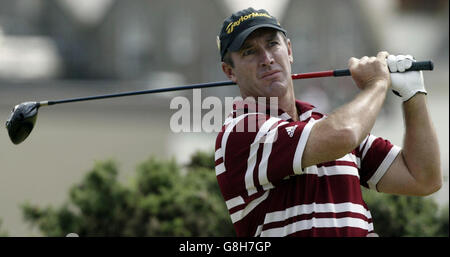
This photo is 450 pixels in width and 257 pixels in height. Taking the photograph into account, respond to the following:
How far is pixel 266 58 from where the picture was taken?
3.68m

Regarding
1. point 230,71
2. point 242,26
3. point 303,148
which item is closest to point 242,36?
point 242,26

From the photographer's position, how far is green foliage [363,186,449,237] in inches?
266

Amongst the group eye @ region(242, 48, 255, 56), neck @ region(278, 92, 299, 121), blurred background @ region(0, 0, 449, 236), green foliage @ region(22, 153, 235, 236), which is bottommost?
neck @ region(278, 92, 299, 121)

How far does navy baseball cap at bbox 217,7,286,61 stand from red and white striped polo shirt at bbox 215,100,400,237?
322 millimetres

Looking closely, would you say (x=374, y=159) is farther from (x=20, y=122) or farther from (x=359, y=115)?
(x=20, y=122)

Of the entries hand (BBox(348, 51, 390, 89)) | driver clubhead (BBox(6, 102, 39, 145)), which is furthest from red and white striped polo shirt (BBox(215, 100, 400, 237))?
driver clubhead (BBox(6, 102, 39, 145))

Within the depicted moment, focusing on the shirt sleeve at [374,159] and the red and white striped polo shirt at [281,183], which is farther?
the shirt sleeve at [374,159]

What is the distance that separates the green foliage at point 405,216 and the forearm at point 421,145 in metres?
3.00

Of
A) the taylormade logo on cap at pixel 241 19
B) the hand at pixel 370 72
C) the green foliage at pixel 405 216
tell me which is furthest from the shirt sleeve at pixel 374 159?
the green foliage at pixel 405 216

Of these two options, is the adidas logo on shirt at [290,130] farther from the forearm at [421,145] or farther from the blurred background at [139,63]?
the blurred background at [139,63]

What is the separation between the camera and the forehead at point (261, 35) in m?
3.68

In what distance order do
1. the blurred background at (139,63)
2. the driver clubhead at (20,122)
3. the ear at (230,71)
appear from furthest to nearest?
the blurred background at (139,63) < the driver clubhead at (20,122) < the ear at (230,71)

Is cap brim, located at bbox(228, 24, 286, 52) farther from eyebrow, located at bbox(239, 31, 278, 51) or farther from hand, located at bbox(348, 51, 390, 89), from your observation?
hand, located at bbox(348, 51, 390, 89)

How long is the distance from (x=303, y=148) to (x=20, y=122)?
1.71 m
